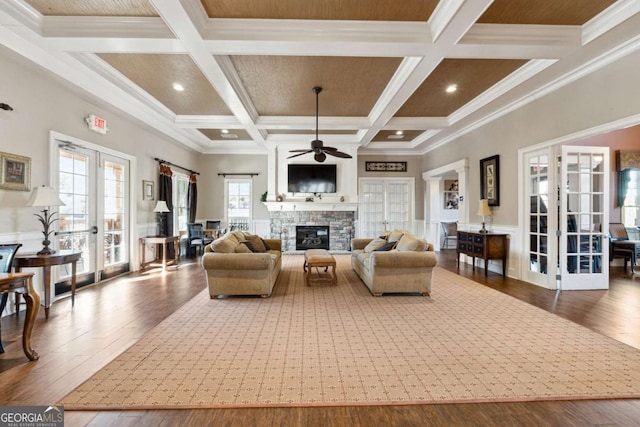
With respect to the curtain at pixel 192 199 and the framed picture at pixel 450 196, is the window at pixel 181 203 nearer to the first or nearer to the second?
the curtain at pixel 192 199

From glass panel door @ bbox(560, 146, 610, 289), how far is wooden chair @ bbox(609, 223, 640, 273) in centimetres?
192

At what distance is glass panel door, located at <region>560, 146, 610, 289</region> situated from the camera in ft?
14.9

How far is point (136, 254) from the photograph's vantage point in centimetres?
602

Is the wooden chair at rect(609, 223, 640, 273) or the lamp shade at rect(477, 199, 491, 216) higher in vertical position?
the lamp shade at rect(477, 199, 491, 216)

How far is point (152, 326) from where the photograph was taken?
10.4 feet

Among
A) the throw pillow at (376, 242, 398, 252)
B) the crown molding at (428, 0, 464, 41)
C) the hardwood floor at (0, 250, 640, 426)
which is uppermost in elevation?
the crown molding at (428, 0, 464, 41)

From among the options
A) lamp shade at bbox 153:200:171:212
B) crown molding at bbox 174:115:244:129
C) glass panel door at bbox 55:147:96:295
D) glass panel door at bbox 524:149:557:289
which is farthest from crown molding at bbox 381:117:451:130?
glass panel door at bbox 55:147:96:295

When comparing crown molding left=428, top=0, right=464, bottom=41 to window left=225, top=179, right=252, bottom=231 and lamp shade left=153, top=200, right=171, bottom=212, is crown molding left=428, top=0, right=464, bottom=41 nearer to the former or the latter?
lamp shade left=153, top=200, right=171, bottom=212

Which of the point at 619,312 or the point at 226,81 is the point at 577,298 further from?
the point at 226,81

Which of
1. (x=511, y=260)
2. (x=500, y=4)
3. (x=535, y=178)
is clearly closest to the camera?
(x=500, y=4)

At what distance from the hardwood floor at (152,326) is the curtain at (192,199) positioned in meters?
3.61

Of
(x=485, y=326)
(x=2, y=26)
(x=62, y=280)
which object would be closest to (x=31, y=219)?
(x=62, y=280)

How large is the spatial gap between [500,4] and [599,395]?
3.39m

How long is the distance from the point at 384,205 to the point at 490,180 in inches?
144
